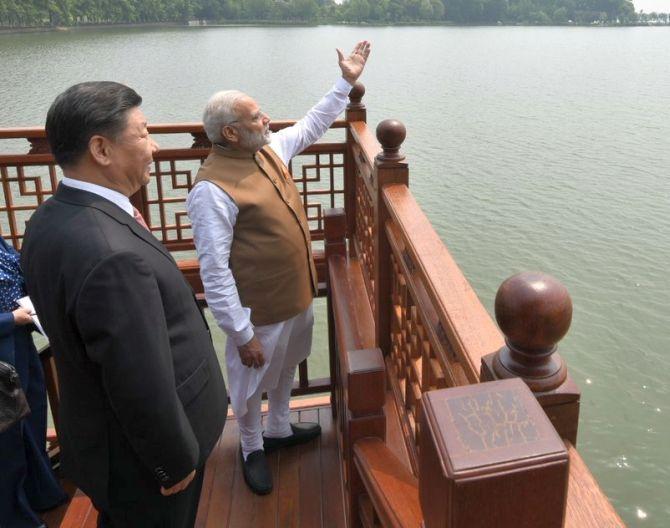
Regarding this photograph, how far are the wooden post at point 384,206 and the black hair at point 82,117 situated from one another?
0.90 meters

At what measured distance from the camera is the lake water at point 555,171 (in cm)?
488

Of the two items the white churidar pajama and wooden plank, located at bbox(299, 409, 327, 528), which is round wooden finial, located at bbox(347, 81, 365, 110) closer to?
the white churidar pajama

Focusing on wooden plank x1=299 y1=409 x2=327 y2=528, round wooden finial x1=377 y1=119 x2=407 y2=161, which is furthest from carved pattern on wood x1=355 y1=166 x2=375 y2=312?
wooden plank x1=299 y1=409 x2=327 y2=528

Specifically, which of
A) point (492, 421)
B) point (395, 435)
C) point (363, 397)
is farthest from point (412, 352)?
point (492, 421)

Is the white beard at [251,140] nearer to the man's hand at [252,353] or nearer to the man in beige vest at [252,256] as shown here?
the man in beige vest at [252,256]

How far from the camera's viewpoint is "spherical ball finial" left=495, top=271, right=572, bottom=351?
0.69 metres

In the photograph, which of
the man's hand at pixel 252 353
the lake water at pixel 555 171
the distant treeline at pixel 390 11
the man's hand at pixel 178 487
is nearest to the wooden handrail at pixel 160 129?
the man's hand at pixel 252 353

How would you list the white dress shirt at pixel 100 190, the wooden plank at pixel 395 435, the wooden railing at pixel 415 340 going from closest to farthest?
the wooden railing at pixel 415 340 < the white dress shirt at pixel 100 190 < the wooden plank at pixel 395 435

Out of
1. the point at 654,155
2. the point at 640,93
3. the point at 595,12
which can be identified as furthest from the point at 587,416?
the point at 595,12

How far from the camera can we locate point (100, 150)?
122cm

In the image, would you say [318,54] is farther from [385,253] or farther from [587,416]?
[385,253]

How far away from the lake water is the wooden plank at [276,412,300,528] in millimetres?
2552

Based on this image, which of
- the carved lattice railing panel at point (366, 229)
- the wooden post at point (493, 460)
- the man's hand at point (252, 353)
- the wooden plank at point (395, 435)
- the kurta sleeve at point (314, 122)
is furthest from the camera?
the kurta sleeve at point (314, 122)

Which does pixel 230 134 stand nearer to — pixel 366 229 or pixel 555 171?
pixel 366 229
